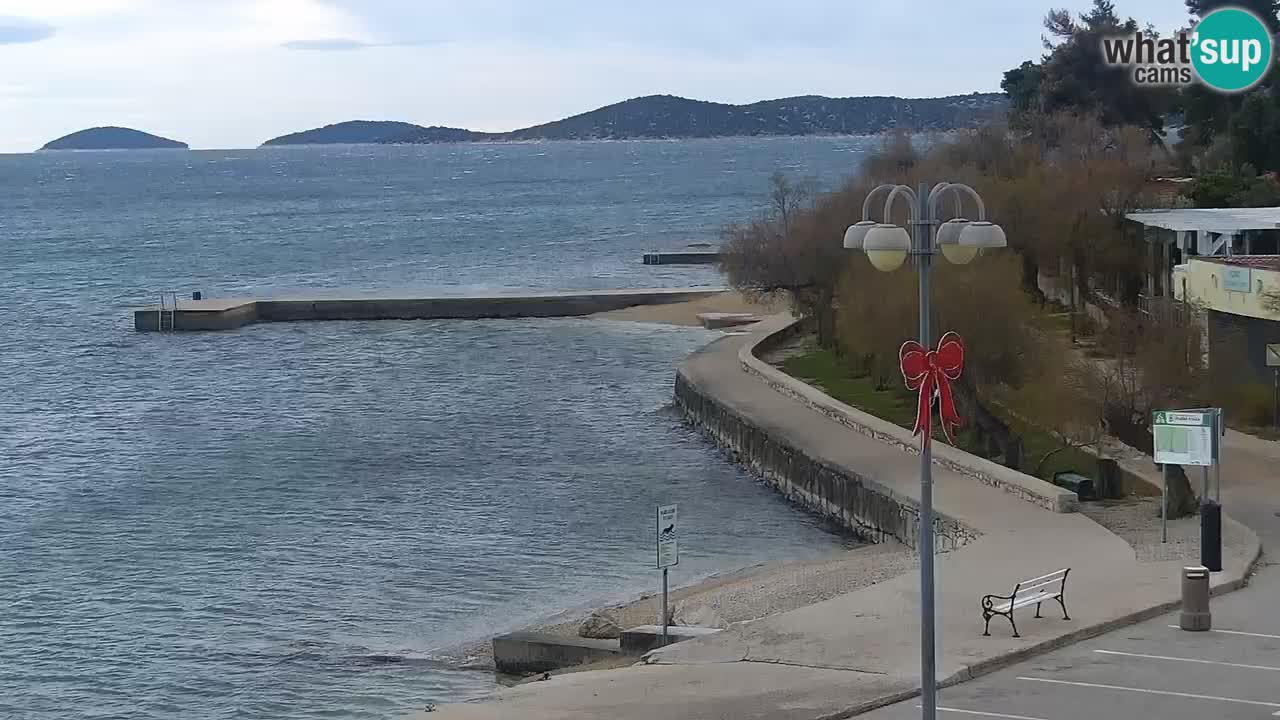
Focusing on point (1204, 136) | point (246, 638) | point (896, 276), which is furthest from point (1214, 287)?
point (1204, 136)

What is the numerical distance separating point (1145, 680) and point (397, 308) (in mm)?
69651

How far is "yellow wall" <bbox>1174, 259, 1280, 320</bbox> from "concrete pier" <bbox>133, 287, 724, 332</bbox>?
4367 centimetres

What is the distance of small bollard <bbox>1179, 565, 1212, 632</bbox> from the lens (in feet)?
64.2

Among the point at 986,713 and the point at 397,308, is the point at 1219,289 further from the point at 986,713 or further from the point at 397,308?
the point at 397,308

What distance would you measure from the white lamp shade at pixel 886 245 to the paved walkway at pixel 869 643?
17.7 ft

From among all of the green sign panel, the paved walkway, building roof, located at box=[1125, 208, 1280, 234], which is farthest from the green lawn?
building roof, located at box=[1125, 208, 1280, 234]

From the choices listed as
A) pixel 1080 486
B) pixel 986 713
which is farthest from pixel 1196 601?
pixel 1080 486

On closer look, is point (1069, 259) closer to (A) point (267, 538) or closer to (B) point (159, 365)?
(A) point (267, 538)

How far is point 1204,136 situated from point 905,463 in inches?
1934

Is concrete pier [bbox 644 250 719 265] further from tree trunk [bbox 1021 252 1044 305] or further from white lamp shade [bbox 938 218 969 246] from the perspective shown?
white lamp shade [bbox 938 218 969 246]

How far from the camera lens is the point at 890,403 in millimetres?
44812

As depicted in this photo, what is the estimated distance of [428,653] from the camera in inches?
1063

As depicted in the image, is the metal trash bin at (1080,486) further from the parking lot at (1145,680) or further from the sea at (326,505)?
the parking lot at (1145,680)

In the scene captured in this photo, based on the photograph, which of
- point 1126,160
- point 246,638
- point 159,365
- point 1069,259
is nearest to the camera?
point 246,638
